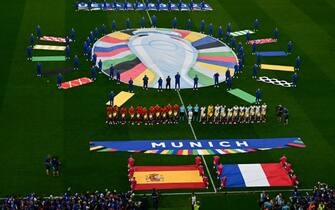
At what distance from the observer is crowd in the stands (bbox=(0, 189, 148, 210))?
35.8m

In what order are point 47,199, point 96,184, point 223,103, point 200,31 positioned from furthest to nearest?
1. point 200,31
2. point 223,103
3. point 96,184
4. point 47,199

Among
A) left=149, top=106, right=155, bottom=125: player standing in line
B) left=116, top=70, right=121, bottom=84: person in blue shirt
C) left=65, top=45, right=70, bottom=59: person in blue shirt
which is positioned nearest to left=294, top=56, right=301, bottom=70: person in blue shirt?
left=116, top=70, right=121, bottom=84: person in blue shirt

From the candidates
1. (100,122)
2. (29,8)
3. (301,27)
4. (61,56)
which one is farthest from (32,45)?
(301,27)

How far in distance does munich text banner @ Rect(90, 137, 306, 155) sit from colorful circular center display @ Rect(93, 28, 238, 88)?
925cm

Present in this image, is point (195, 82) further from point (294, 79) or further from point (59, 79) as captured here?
point (59, 79)

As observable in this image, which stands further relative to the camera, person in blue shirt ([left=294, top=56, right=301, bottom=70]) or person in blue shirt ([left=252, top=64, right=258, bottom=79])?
person in blue shirt ([left=294, top=56, right=301, bottom=70])

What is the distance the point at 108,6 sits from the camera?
232 ft

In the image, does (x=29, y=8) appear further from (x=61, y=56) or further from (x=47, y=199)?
(x=47, y=199)

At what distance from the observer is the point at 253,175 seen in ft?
140

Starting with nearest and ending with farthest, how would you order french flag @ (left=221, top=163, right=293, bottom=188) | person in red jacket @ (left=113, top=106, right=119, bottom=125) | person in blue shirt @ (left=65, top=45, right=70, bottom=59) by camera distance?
french flag @ (left=221, top=163, right=293, bottom=188)
person in red jacket @ (left=113, top=106, right=119, bottom=125)
person in blue shirt @ (left=65, top=45, right=70, bottom=59)

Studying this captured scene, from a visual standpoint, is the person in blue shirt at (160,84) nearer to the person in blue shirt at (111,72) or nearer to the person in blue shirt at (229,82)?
the person in blue shirt at (111,72)

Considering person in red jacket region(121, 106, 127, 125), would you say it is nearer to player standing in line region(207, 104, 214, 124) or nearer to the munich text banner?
the munich text banner

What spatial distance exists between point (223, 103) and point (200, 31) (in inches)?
622

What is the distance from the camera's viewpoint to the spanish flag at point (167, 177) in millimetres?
41062
